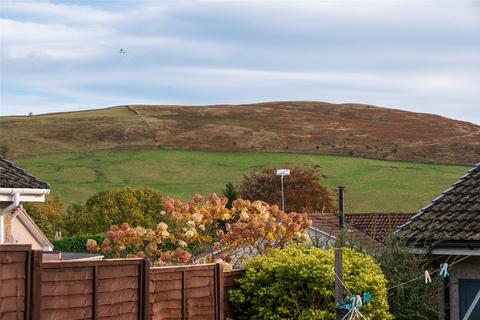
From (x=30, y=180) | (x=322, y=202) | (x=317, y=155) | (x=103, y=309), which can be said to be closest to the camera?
(x=103, y=309)

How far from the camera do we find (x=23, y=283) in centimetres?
1122

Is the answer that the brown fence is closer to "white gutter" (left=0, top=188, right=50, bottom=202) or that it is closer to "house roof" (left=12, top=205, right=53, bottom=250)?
"white gutter" (left=0, top=188, right=50, bottom=202)

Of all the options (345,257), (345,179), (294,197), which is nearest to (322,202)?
(294,197)

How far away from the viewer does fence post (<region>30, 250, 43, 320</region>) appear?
36.9 ft

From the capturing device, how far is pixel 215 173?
310 feet

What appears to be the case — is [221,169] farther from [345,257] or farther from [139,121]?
[345,257]

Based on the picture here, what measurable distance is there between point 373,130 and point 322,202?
162 ft

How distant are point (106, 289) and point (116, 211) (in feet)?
199

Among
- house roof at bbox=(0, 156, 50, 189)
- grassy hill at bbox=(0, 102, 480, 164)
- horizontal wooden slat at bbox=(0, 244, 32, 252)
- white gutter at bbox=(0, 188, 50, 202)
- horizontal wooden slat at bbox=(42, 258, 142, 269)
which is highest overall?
grassy hill at bbox=(0, 102, 480, 164)

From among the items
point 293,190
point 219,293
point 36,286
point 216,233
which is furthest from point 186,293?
point 293,190

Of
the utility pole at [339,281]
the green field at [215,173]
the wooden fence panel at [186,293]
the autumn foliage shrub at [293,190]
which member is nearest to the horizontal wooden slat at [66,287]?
the wooden fence panel at [186,293]

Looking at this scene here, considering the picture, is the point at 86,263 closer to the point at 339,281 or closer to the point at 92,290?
the point at 92,290

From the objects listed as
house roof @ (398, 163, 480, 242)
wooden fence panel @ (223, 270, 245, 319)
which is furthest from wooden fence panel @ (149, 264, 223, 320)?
house roof @ (398, 163, 480, 242)

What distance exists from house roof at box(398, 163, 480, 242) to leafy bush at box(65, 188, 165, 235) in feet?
173
